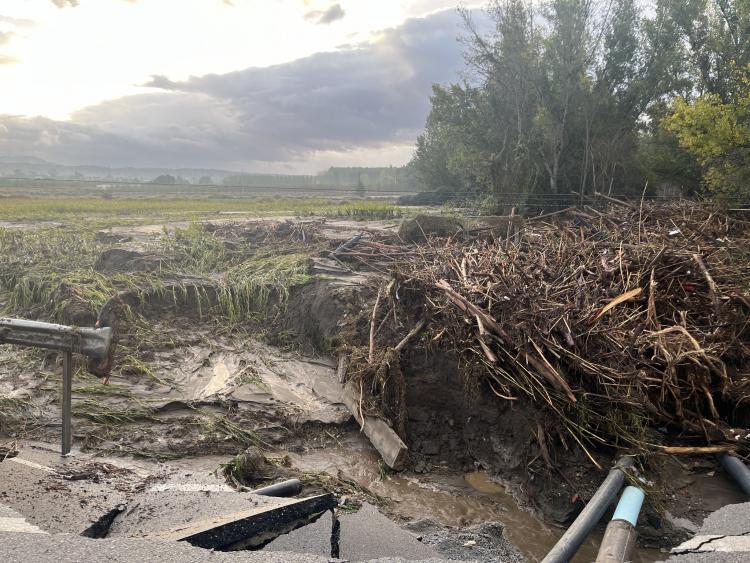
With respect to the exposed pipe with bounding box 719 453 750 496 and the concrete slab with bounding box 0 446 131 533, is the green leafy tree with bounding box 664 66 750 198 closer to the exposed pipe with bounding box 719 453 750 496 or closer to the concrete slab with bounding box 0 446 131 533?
the exposed pipe with bounding box 719 453 750 496

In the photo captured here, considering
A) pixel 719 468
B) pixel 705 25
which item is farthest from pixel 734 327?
pixel 705 25

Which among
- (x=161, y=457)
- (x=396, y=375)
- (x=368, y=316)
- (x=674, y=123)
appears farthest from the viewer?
(x=674, y=123)

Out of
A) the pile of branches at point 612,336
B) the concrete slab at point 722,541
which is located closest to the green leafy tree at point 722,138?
the pile of branches at point 612,336

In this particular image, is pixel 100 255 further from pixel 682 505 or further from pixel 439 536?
pixel 682 505

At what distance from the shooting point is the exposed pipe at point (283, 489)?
4.31 meters

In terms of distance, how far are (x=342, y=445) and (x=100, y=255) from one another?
298 inches

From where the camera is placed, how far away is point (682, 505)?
4867mm

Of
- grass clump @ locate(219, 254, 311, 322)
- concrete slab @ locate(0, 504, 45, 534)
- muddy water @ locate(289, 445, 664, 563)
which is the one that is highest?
grass clump @ locate(219, 254, 311, 322)

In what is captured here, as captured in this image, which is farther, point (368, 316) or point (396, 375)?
point (368, 316)

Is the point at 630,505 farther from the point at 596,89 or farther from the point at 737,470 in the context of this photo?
the point at 596,89

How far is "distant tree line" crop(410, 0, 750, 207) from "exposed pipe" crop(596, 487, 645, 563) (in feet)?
63.4

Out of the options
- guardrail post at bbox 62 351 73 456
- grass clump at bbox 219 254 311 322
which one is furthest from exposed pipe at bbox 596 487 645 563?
grass clump at bbox 219 254 311 322

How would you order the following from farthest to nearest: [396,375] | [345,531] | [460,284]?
→ [460,284] < [396,375] < [345,531]

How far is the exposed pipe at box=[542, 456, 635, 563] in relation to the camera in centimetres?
369
